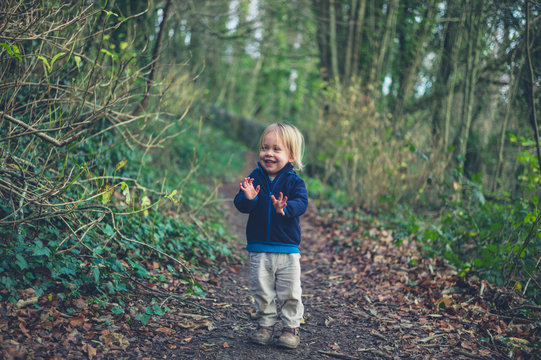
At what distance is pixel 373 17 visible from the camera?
12.1 metres

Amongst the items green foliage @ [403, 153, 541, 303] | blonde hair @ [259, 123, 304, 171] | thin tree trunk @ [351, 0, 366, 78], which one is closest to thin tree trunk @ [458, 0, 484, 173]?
green foliage @ [403, 153, 541, 303]

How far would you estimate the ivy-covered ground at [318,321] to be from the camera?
9.55 feet

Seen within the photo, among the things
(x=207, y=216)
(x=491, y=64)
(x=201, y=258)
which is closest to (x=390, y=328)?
(x=201, y=258)

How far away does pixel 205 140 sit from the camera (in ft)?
50.6

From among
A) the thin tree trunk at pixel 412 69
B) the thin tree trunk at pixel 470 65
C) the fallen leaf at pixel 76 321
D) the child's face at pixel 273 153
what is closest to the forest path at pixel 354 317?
the fallen leaf at pixel 76 321

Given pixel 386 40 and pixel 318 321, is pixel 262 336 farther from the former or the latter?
pixel 386 40

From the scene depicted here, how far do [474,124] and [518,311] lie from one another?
25.4 ft

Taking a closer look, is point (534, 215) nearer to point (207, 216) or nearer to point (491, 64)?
point (207, 216)

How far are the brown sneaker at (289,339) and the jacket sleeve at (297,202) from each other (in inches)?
37.0

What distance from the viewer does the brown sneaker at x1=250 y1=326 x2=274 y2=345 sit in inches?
130

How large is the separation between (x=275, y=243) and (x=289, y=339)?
76 centimetres

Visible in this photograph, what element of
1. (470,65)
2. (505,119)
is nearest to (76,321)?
(505,119)

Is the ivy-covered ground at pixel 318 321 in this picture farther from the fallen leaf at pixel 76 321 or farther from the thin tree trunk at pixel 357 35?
the thin tree trunk at pixel 357 35

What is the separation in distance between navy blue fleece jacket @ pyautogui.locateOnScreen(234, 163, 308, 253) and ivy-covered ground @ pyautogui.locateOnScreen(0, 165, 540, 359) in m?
0.82
